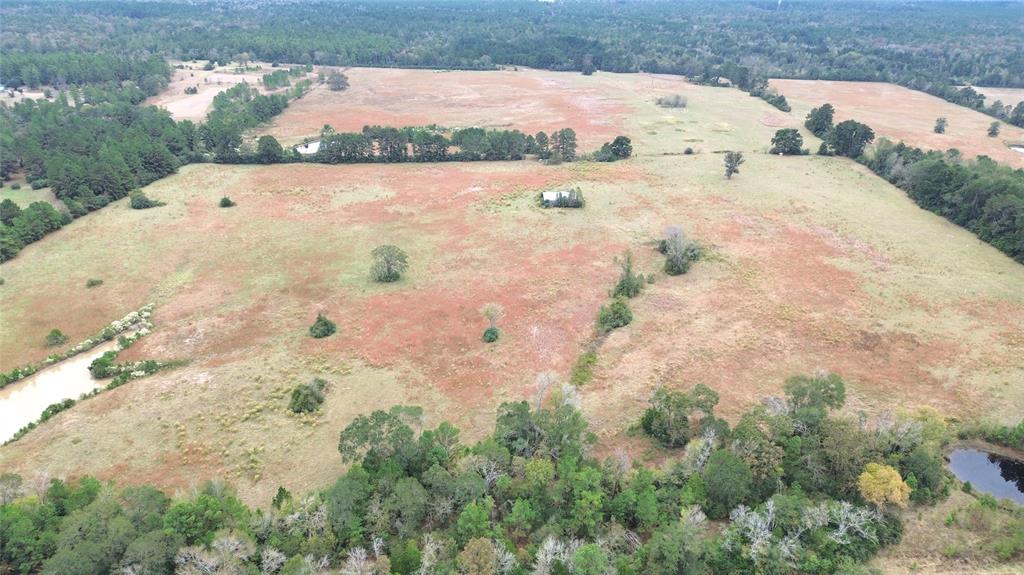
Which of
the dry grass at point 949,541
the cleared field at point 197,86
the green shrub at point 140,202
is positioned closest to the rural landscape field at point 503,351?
the dry grass at point 949,541

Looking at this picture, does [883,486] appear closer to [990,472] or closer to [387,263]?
[990,472]

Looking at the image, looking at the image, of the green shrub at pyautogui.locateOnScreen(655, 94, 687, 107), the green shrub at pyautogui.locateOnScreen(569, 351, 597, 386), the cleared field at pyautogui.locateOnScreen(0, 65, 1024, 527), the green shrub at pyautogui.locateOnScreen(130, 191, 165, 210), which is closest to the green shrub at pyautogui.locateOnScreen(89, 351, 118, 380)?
the cleared field at pyautogui.locateOnScreen(0, 65, 1024, 527)

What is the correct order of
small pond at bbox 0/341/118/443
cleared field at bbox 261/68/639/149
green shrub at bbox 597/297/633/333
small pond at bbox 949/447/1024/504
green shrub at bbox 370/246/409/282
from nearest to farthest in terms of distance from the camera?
1. small pond at bbox 949/447/1024/504
2. small pond at bbox 0/341/118/443
3. green shrub at bbox 597/297/633/333
4. green shrub at bbox 370/246/409/282
5. cleared field at bbox 261/68/639/149

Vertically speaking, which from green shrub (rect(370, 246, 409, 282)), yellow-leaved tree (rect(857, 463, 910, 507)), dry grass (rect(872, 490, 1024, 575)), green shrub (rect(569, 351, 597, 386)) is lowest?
dry grass (rect(872, 490, 1024, 575))

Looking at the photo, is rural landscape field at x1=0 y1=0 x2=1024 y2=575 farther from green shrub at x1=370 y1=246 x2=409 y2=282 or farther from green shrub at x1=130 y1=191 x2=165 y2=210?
green shrub at x1=130 y1=191 x2=165 y2=210

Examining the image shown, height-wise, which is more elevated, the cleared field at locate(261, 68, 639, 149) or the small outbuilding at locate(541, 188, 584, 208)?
the cleared field at locate(261, 68, 639, 149)

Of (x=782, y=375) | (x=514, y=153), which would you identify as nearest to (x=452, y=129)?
(x=514, y=153)

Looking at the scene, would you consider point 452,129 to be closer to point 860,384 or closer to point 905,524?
point 860,384
